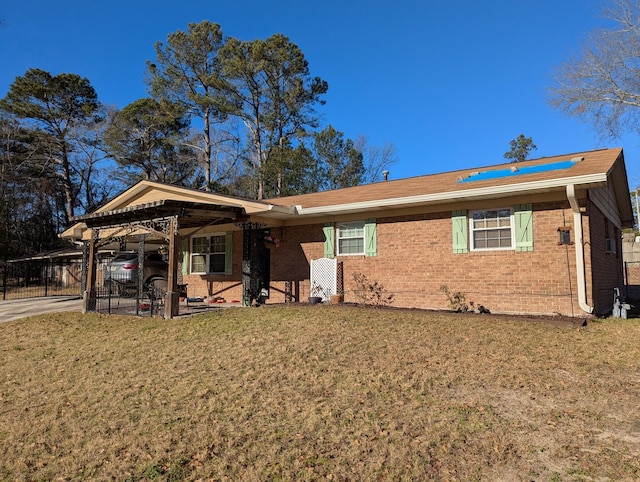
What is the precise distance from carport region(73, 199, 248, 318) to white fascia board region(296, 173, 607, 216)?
7.77 feet

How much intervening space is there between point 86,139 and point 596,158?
3159 cm

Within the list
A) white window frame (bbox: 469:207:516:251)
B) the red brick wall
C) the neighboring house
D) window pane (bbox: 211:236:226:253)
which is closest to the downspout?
the neighboring house

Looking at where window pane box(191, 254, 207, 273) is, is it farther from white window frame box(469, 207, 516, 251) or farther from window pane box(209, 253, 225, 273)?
white window frame box(469, 207, 516, 251)

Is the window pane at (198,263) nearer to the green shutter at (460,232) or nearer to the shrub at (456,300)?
the shrub at (456,300)

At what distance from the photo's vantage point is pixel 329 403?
455cm

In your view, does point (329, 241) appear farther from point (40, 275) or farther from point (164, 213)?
point (40, 275)

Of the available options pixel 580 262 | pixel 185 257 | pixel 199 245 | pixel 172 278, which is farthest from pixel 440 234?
pixel 185 257

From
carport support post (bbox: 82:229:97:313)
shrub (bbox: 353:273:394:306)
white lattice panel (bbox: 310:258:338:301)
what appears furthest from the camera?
white lattice panel (bbox: 310:258:338:301)

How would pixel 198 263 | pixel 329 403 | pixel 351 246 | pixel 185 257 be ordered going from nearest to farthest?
pixel 329 403, pixel 351 246, pixel 198 263, pixel 185 257

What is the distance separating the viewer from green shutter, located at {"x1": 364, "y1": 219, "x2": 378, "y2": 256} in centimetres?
1108

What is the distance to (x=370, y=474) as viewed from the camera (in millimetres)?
3195

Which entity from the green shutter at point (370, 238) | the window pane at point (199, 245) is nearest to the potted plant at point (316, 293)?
the green shutter at point (370, 238)

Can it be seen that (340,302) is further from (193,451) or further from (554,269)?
(193,451)

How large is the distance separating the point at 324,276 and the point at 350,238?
1236 millimetres
